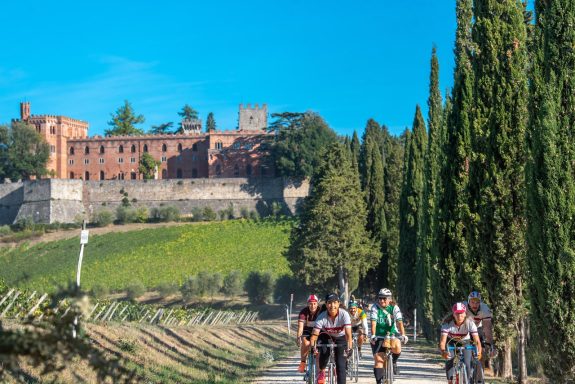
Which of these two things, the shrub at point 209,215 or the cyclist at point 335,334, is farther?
the shrub at point 209,215

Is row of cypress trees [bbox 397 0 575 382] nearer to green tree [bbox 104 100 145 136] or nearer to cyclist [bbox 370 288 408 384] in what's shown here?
cyclist [bbox 370 288 408 384]

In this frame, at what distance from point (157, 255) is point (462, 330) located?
208 ft

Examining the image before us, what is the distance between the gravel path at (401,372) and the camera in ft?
50.4

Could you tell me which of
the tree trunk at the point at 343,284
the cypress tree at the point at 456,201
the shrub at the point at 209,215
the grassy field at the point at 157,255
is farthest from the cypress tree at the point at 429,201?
the shrub at the point at 209,215

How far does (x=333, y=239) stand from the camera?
45.8 metres

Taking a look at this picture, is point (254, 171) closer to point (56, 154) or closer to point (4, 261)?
point (56, 154)

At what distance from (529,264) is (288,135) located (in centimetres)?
8662

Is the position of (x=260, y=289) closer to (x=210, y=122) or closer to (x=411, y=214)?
(x=411, y=214)

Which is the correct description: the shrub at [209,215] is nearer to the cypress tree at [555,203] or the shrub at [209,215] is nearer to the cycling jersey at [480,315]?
the cypress tree at [555,203]

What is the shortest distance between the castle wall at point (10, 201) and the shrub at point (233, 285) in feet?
150

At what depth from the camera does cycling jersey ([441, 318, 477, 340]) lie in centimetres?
1095

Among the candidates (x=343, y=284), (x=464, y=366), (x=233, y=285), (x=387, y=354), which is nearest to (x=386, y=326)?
(x=387, y=354)

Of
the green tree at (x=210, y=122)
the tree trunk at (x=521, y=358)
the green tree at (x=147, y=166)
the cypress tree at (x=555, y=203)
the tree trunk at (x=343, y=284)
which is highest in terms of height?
the green tree at (x=210, y=122)

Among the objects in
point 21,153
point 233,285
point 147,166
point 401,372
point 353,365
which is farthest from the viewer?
point 147,166
